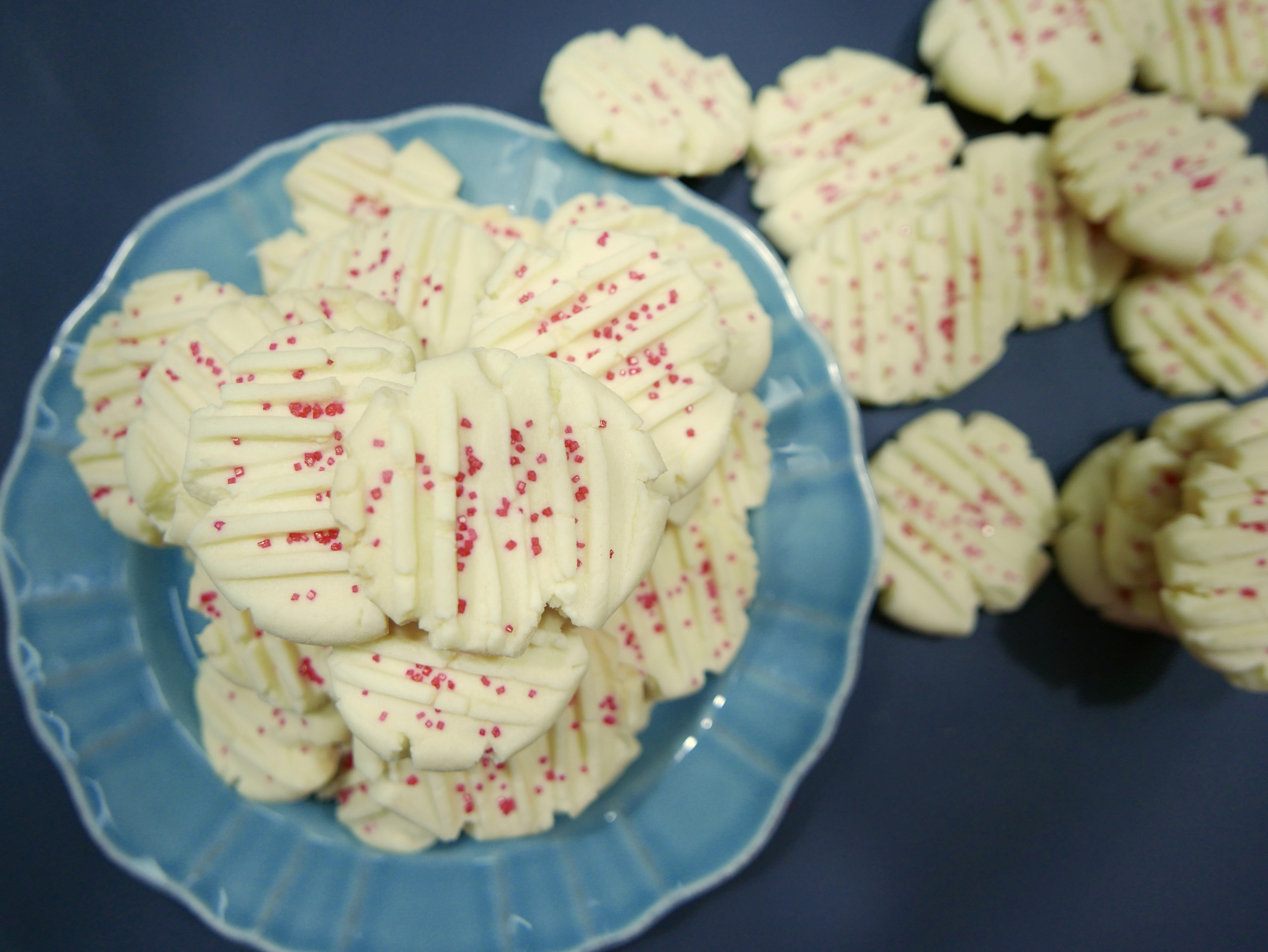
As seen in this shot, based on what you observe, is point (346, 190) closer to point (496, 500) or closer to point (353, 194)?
point (353, 194)

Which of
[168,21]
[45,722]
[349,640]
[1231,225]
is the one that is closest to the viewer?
[349,640]

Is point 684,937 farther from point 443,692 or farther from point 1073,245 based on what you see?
point 1073,245

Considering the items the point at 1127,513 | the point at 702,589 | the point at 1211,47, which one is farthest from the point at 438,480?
the point at 1211,47

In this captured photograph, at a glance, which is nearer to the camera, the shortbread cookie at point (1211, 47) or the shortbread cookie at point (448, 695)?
the shortbread cookie at point (448, 695)

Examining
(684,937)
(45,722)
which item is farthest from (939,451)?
(45,722)

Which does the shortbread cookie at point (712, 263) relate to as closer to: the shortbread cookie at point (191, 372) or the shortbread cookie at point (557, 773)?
the shortbread cookie at point (191, 372)

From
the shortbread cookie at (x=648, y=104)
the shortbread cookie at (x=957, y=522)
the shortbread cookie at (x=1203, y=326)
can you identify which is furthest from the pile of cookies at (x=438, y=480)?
the shortbread cookie at (x=1203, y=326)

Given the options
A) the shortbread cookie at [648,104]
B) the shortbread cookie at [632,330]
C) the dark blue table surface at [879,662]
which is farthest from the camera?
the dark blue table surface at [879,662]
